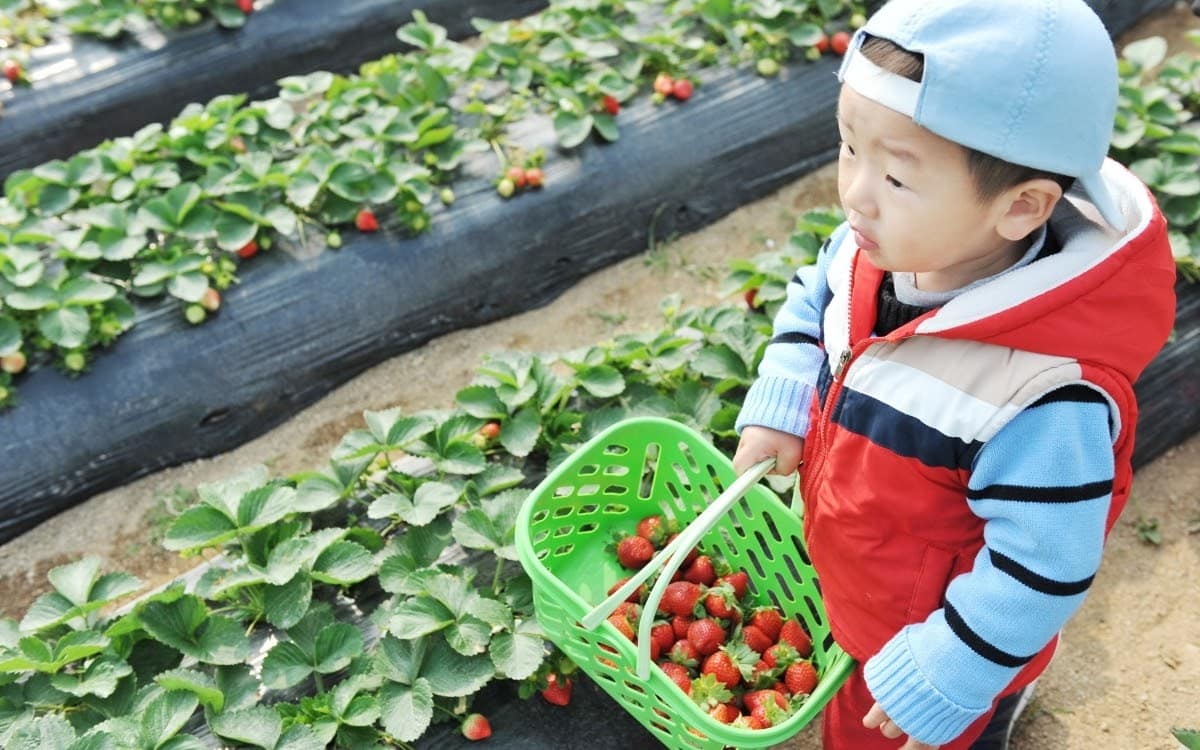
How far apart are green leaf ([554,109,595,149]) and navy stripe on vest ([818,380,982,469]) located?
82.3 inches

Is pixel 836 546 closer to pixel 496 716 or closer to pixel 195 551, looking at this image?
pixel 496 716

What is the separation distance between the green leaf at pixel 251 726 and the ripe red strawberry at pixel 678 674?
68 cm

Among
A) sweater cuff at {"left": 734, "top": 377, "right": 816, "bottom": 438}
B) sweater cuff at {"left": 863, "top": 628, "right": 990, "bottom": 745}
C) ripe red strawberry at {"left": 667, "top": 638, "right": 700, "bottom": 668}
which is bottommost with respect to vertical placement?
ripe red strawberry at {"left": 667, "top": 638, "right": 700, "bottom": 668}

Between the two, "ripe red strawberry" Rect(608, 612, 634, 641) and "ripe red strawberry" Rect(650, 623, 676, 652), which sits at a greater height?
"ripe red strawberry" Rect(608, 612, 634, 641)

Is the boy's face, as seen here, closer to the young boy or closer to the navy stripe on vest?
the young boy

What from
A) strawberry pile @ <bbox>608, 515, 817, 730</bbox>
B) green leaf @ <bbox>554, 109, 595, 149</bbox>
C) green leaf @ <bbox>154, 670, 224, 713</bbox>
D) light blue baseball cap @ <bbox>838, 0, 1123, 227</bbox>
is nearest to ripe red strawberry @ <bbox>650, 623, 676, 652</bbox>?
strawberry pile @ <bbox>608, 515, 817, 730</bbox>

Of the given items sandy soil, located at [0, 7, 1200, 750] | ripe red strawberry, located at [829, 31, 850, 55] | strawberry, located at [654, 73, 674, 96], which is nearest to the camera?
sandy soil, located at [0, 7, 1200, 750]

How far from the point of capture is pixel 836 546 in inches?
66.7

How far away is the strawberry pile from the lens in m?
1.83

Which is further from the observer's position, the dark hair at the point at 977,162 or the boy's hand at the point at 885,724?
the boy's hand at the point at 885,724

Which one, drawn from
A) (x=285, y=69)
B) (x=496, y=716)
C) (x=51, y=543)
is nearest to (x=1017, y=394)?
(x=496, y=716)

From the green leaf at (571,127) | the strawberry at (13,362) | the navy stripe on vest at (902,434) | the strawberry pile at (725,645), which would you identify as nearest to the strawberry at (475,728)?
the strawberry pile at (725,645)

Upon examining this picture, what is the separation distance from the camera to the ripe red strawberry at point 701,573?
6.79ft

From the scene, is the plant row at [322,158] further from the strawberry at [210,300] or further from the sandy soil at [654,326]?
the sandy soil at [654,326]
